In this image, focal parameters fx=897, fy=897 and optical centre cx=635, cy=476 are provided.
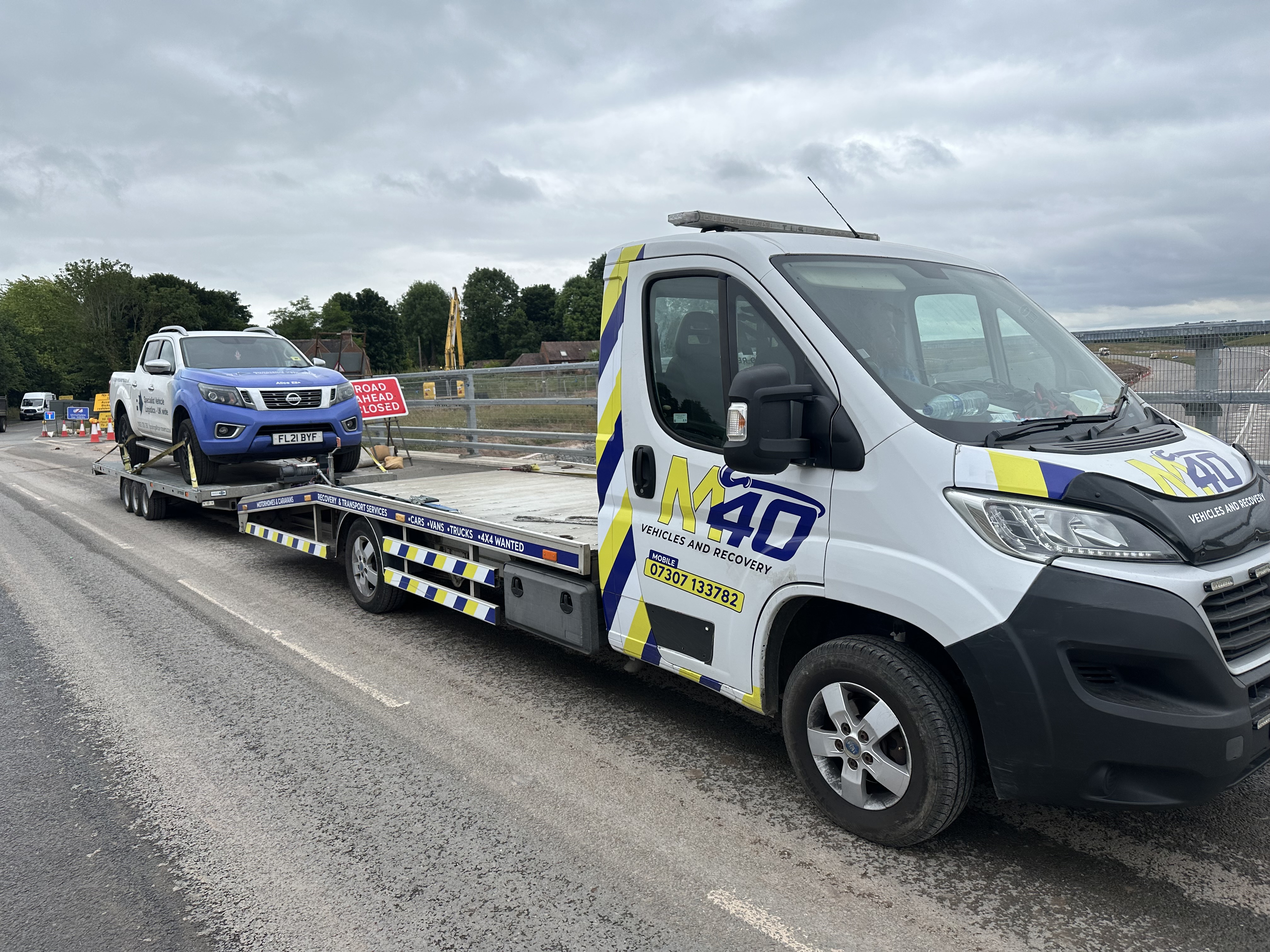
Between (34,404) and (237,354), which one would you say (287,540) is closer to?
(237,354)

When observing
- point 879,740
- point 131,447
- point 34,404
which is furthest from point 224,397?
point 34,404

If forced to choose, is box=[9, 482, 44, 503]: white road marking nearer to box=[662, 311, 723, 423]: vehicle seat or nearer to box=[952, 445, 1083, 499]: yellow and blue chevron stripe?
box=[662, 311, 723, 423]: vehicle seat

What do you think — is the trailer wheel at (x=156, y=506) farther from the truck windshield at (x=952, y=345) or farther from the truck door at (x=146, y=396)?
the truck windshield at (x=952, y=345)

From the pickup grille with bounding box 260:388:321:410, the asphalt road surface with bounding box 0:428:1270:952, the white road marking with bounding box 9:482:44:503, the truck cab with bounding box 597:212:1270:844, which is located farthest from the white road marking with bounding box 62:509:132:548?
the truck cab with bounding box 597:212:1270:844

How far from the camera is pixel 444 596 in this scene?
5.81m

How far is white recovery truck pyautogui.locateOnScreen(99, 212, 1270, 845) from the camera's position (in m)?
2.72

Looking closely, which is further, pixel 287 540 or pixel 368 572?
pixel 287 540

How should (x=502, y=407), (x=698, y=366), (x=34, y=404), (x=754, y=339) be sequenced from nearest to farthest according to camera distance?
(x=754, y=339), (x=698, y=366), (x=502, y=407), (x=34, y=404)

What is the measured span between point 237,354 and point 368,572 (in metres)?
4.89

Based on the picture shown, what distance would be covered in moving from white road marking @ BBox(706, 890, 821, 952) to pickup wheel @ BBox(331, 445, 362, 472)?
7.85 meters

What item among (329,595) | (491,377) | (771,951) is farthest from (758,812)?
(491,377)

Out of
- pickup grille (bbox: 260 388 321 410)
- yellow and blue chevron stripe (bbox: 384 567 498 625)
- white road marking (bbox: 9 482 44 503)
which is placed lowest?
white road marking (bbox: 9 482 44 503)

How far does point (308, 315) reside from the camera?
124 m

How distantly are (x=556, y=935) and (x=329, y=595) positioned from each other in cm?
510
